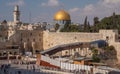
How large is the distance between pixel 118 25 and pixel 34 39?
1221 centimetres

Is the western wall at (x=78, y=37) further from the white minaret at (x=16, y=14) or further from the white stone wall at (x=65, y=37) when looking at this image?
the white minaret at (x=16, y=14)

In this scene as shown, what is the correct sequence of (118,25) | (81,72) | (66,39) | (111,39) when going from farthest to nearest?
(118,25), (66,39), (111,39), (81,72)

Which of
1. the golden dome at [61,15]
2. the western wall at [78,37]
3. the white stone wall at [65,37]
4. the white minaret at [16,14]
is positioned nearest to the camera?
the western wall at [78,37]

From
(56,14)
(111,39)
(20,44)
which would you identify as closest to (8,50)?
(20,44)

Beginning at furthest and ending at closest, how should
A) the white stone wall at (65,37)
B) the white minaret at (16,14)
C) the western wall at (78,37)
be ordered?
the white minaret at (16,14)
the white stone wall at (65,37)
the western wall at (78,37)

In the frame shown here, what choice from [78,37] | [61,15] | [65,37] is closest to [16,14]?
[61,15]

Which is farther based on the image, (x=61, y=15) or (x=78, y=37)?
(x=61, y=15)

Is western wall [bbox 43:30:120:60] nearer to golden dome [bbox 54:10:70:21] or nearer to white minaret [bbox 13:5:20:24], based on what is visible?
white minaret [bbox 13:5:20:24]

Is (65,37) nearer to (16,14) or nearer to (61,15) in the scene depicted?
(61,15)

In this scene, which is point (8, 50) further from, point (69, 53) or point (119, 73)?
point (119, 73)

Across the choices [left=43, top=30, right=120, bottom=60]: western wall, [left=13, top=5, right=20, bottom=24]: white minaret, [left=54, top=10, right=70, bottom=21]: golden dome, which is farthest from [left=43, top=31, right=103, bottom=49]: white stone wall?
[left=54, top=10, right=70, bottom=21]: golden dome

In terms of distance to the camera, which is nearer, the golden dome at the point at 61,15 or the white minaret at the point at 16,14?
the white minaret at the point at 16,14

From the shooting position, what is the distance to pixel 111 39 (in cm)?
3475

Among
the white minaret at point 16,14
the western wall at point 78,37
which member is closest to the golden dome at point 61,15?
the white minaret at point 16,14
